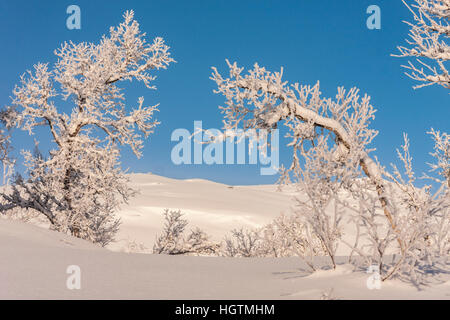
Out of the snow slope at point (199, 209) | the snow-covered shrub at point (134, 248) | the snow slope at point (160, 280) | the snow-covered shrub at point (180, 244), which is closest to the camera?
the snow slope at point (160, 280)

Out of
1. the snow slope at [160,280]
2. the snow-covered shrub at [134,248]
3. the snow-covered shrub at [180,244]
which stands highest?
the snow slope at [160,280]

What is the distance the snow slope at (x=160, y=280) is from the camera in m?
3.32

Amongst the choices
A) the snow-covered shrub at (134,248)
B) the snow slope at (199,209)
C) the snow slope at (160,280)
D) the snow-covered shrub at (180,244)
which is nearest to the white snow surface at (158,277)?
the snow slope at (160,280)

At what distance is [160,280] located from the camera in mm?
4016

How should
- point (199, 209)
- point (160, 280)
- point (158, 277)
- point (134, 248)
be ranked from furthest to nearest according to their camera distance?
point (199, 209), point (134, 248), point (158, 277), point (160, 280)

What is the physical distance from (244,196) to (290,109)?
3420 cm

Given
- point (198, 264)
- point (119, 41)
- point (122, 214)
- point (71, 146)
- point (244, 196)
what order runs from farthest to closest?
point (244, 196) → point (122, 214) → point (119, 41) → point (71, 146) → point (198, 264)

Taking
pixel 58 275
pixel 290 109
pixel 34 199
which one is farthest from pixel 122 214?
pixel 58 275

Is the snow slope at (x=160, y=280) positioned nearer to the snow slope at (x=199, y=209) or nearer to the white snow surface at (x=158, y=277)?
the white snow surface at (x=158, y=277)

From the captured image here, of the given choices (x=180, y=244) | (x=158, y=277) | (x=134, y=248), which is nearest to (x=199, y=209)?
(x=134, y=248)

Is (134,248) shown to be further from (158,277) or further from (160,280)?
(160,280)

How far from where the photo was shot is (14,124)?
438 inches

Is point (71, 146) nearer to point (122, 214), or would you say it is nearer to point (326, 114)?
point (326, 114)

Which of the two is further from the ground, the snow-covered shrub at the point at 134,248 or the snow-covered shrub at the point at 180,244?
the snow-covered shrub at the point at 180,244
